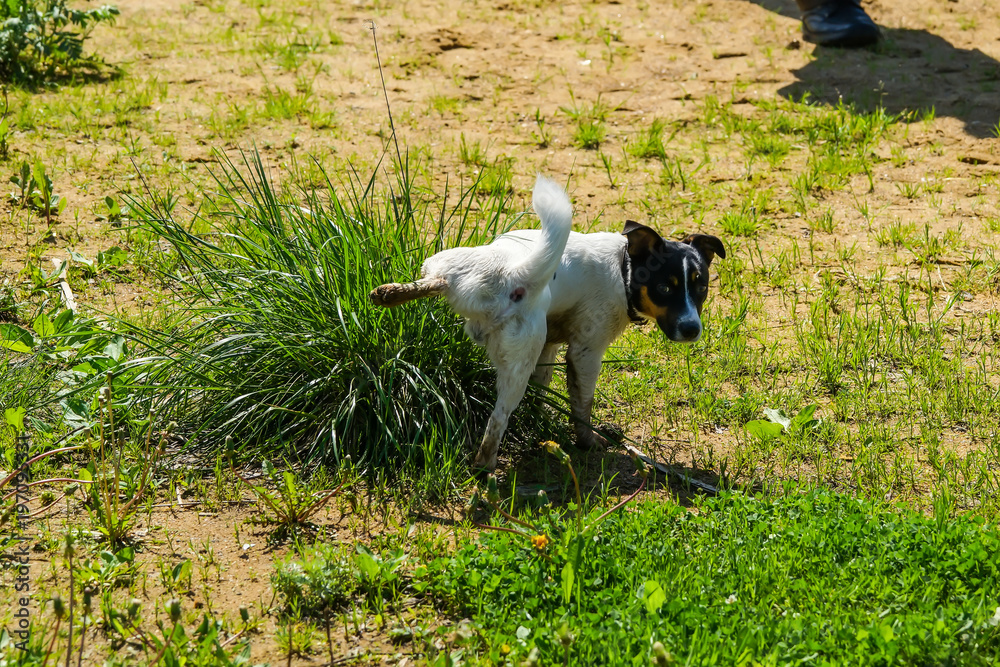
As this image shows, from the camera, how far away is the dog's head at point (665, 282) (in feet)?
13.0

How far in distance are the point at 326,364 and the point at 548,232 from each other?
1111 millimetres

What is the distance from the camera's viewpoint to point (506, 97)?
8.00m

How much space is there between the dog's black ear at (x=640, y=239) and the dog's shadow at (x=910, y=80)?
4437 mm

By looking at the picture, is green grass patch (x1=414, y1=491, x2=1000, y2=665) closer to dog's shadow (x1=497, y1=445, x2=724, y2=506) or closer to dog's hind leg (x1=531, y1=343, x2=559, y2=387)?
dog's shadow (x1=497, y1=445, x2=724, y2=506)

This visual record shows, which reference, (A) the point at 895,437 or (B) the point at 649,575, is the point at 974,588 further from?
(A) the point at 895,437

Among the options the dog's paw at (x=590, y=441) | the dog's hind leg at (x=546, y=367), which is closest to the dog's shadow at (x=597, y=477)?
the dog's paw at (x=590, y=441)

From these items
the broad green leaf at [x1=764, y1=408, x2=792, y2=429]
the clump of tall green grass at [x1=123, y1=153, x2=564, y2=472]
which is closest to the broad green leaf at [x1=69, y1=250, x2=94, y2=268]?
the clump of tall green grass at [x1=123, y1=153, x2=564, y2=472]

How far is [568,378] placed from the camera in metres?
4.27

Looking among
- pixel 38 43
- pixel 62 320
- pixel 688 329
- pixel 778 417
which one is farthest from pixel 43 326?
pixel 38 43

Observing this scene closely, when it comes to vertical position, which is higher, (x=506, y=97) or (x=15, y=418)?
(x=506, y=97)

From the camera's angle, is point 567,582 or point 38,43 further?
point 38,43

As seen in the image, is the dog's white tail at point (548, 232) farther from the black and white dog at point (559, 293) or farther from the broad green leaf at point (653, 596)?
the broad green leaf at point (653, 596)

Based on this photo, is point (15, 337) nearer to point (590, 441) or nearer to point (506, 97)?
point (590, 441)

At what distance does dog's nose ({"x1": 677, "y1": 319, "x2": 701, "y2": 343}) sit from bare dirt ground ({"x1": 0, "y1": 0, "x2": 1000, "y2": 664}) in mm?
2293
